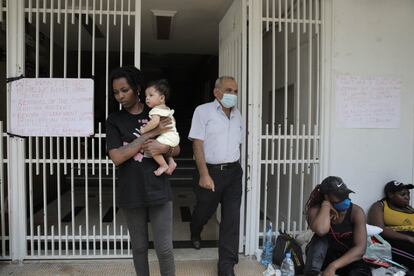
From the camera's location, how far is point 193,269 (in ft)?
11.7

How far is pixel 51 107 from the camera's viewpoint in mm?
3604

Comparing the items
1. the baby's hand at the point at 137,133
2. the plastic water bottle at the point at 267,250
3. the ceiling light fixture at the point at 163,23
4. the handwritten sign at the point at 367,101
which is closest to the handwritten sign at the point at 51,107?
the baby's hand at the point at 137,133

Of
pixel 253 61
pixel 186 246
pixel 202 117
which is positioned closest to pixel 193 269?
pixel 186 246

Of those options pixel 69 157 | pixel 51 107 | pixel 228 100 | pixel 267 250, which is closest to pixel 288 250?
pixel 267 250

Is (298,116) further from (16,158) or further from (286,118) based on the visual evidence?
(16,158)

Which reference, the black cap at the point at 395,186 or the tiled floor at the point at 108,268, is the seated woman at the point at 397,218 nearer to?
the black cap at the point at 395,186

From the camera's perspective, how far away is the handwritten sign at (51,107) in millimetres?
A: 3580

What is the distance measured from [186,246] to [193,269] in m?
0.59

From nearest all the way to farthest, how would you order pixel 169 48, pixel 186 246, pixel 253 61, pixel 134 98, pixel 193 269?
pixel 134 98
pixel 193 269
pixel 253 61
pixel 186 246
pixel 169 48

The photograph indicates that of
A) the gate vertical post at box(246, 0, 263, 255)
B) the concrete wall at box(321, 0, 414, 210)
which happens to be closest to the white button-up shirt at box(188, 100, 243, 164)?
the gate vertical post at box(246, 0, 263, 255)

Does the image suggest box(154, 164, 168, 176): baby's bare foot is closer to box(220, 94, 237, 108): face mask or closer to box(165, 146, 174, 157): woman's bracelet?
box(165, 146, 174, 157): woman's bracelet

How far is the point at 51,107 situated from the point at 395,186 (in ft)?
10.9

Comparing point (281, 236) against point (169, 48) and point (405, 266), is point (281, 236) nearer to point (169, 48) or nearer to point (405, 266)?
point (405, 266)

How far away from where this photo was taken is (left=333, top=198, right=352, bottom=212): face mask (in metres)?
3.17
